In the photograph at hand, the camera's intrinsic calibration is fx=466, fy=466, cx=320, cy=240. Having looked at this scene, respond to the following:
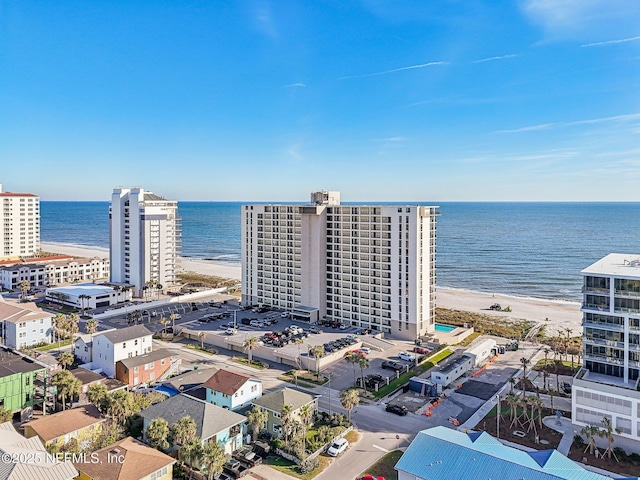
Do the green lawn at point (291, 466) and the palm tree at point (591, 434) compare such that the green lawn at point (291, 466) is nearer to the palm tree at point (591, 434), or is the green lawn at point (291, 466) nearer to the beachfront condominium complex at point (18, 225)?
the palm tree at point (591, 434)

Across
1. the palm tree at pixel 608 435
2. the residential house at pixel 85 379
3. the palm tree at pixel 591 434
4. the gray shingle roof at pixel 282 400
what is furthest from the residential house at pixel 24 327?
the palm tree at pixel 608 435

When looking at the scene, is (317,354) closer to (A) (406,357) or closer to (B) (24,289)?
(A) (406,357)

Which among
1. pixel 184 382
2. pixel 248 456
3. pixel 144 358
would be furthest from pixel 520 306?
pixel 248 456

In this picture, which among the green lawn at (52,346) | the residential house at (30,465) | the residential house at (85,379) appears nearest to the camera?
the residential house at (30,465)

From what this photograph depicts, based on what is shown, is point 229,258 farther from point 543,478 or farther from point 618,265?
point 543,478

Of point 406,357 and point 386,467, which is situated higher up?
point 406,357

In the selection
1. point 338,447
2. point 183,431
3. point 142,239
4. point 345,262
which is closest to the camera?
point 183,431
